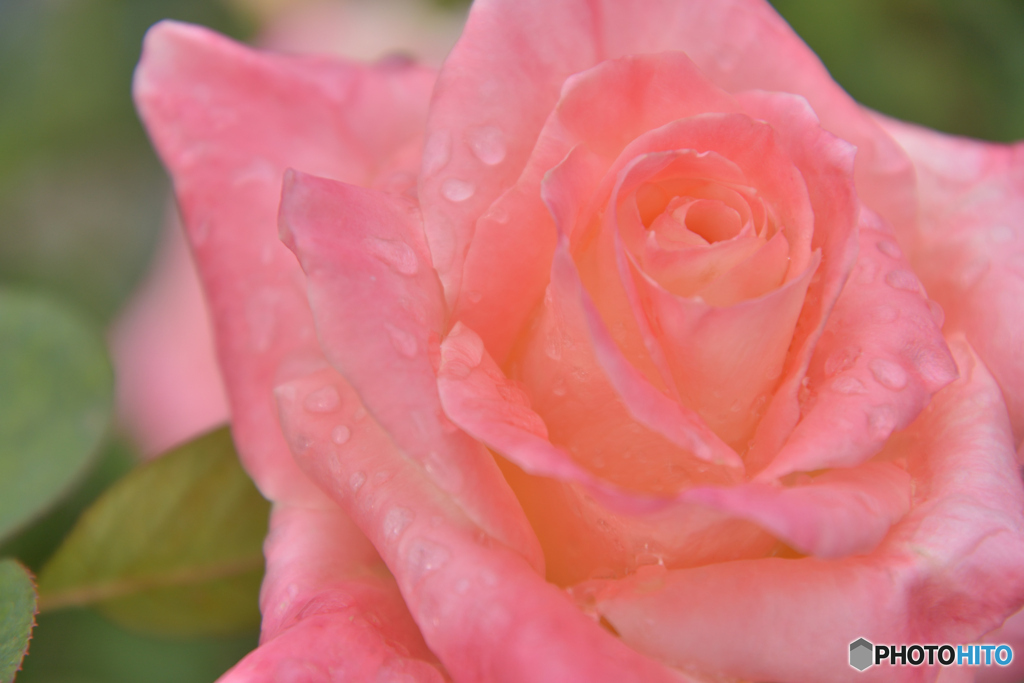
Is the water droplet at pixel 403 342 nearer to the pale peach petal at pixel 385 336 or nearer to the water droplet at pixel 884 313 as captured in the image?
the pale peach petal at pixel 385 336

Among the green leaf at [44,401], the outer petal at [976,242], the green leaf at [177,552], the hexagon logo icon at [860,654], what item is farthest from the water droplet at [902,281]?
the green leaf at [44,401]

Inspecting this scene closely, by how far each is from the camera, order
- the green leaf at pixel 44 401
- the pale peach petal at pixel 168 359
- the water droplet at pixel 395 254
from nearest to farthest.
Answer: the water droplet at pixel 395 254 → the green leaf at pixel 44 401 → the pale peach petal at pixel 168 359

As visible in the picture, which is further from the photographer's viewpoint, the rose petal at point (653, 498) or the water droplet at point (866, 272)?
the water droplet at point (866, 272)

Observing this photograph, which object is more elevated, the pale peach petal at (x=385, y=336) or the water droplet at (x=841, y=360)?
the pale peach petal at (x=385, y=336)

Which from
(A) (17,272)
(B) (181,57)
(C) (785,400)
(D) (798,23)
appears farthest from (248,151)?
Answer: (D) (798,23)

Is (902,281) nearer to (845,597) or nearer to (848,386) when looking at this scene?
(848,386)

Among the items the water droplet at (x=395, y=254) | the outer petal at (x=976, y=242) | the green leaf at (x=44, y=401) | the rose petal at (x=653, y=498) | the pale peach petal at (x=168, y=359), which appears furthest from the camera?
the pale peach petal at (x=168, y=359)

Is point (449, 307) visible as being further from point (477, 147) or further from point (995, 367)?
point (995, 367)
